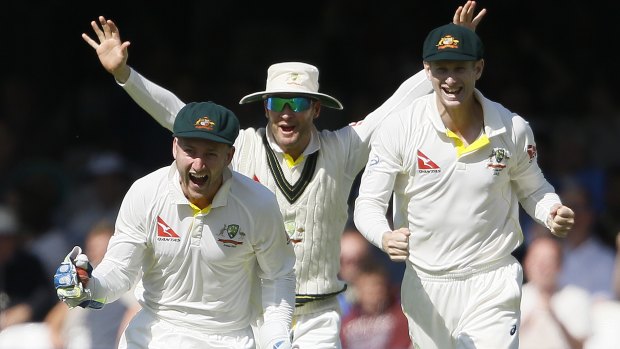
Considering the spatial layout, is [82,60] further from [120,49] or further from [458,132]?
[458,132]

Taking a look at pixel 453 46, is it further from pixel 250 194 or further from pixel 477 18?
pixel 250 194

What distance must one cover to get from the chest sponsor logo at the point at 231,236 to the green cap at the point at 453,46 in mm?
1282

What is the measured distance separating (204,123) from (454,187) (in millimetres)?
1360

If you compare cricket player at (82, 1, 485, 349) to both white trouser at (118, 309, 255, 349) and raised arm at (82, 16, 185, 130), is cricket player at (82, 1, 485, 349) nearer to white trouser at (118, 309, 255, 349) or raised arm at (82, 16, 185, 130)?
raised arm at (82, 16, 185, 130)

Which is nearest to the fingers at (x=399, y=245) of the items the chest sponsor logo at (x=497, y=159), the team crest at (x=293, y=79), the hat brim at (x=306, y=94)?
the chest sponsor logo at (x=497, y=159)

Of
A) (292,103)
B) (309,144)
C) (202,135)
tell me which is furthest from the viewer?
(309,144)

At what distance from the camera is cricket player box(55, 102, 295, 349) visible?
663 cm

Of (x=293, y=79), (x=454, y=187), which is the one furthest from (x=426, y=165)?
(x=293, y=79)

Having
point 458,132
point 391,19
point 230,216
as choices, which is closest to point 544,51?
point 391,19

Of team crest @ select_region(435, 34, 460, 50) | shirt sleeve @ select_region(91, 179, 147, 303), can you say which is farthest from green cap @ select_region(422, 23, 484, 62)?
shirt sleeve @ select_region(91, 179, 147, 303)

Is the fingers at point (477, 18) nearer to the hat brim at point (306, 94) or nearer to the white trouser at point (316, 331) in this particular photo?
the hat brim at point (306, 94)

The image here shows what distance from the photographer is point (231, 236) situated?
668 cm

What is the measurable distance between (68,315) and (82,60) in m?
3.39

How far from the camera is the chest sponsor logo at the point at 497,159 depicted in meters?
7.15
